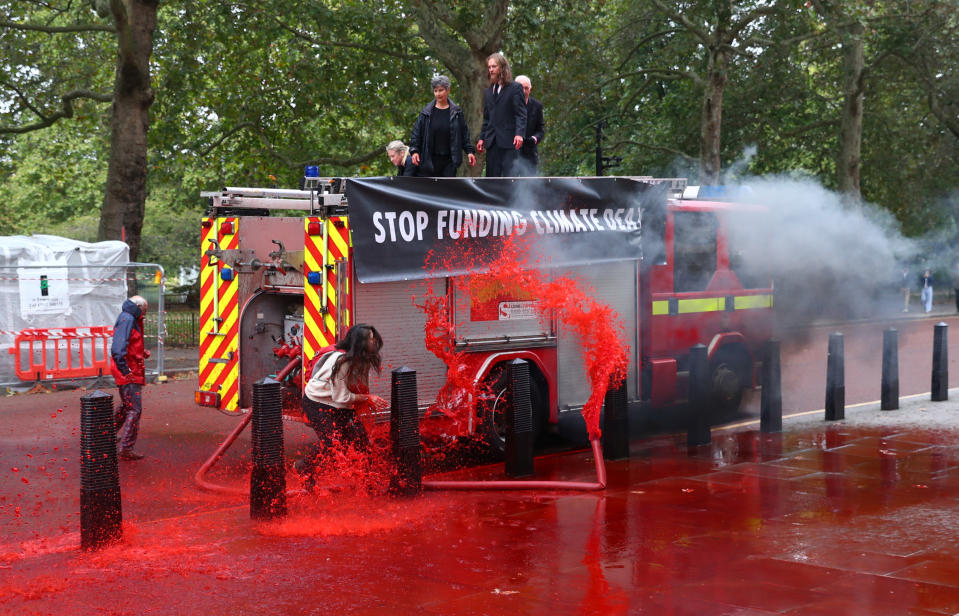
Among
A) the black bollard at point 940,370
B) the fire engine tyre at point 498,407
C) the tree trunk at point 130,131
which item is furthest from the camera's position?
the tree trunk at point 130,131

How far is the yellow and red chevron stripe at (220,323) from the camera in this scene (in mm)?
9602

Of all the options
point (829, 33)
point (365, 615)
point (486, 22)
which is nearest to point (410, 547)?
point (365, 615)

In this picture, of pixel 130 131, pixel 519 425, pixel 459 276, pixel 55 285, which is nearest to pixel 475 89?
pixel 130 131

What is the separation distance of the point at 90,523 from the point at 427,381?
327 centimetres

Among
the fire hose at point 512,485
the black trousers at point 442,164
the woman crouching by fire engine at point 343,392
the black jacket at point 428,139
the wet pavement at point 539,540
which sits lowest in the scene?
the wet pavement at point 539,540

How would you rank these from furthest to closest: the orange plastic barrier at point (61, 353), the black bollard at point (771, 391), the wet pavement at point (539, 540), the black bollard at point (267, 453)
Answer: the orange plastic barrier at point (61, 353) → the black bollard at point (771, 391) → the black bollard at point (267, 453) → the wet pavement at point (539, 540)

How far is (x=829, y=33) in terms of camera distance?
28.4 metres

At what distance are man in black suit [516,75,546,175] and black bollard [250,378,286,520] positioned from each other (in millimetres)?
4824

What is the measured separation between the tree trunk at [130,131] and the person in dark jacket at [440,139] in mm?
9468

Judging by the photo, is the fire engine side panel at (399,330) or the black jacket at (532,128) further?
the black jacket at (532,128)

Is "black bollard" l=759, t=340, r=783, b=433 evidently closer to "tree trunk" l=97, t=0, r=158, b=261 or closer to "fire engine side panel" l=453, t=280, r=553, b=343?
"fire engine side panel" l=453, t=280, r=553, b=343

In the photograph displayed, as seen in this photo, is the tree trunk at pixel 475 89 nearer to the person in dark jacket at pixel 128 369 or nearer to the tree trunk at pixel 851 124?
the person in dark jacket at pixel 128 369

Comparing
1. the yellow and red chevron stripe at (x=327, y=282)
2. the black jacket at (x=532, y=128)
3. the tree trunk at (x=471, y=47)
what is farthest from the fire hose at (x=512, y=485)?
the tree trunk at (x=471, y=47)

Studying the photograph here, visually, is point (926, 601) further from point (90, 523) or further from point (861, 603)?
point (90, 523)
